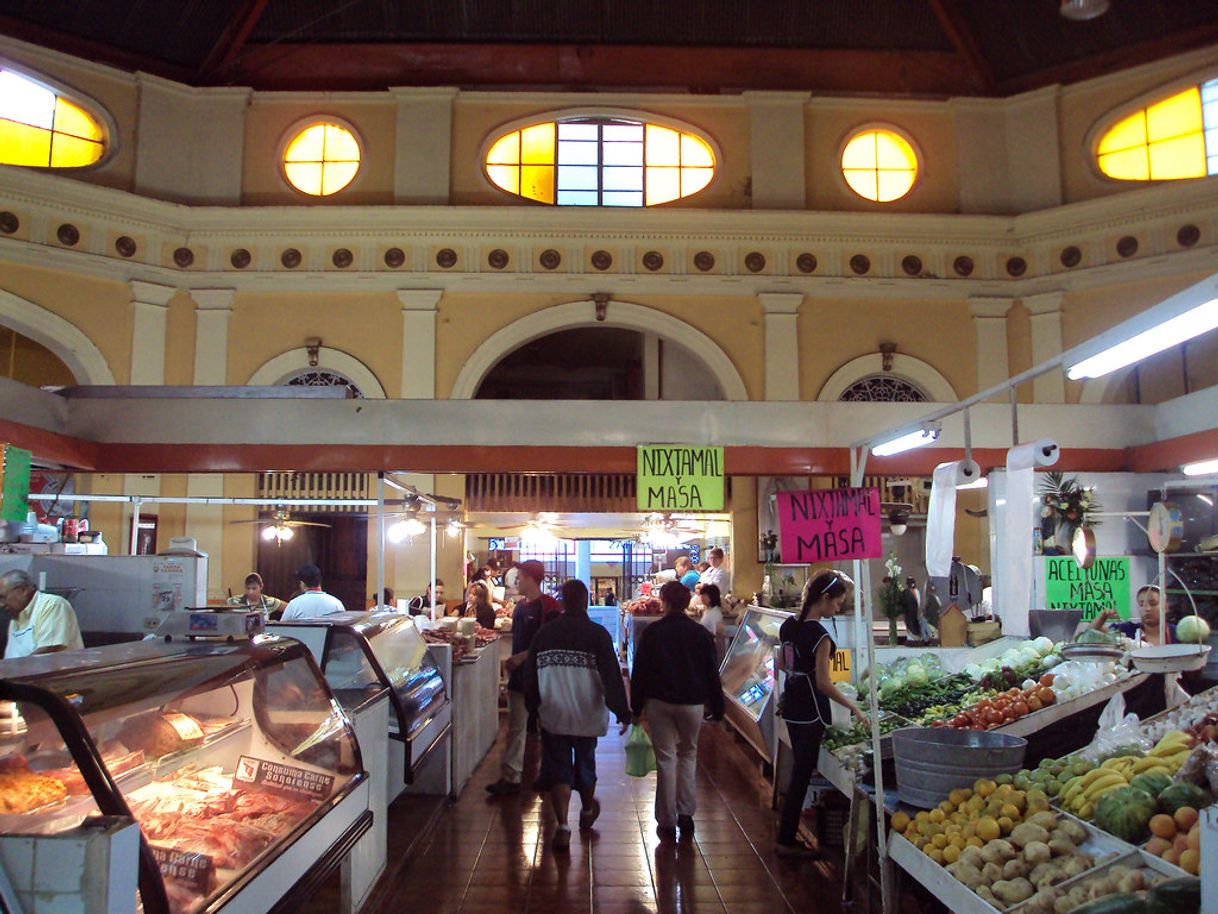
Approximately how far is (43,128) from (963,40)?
14.2m

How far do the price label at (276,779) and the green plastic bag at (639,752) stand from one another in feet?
9.69

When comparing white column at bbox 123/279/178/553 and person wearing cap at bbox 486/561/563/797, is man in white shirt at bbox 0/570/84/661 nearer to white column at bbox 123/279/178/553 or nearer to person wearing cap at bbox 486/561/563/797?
person wearing cap at bbox 486/561/563/797

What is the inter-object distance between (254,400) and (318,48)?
8.07 m

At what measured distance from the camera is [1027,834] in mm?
4086

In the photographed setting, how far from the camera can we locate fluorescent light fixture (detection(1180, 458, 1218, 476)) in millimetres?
9102

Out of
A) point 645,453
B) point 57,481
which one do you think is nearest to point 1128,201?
point 645,453

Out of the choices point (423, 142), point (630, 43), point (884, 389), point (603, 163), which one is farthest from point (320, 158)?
point (884, 389)

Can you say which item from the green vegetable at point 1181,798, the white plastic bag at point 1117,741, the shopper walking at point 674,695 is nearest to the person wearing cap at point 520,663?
the shopper walking at point 674,695

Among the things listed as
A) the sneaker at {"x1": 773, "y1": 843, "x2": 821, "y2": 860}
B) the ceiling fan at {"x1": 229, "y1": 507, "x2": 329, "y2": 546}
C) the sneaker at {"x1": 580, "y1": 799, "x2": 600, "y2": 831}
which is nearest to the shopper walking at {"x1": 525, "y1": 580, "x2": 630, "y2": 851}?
the sneaker at {"x1": 580, "y1": 799, "x2": 600, "y2": 831}

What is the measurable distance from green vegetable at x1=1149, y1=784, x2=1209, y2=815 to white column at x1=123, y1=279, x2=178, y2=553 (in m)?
13.5

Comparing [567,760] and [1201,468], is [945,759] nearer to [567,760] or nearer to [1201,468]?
[567,760]

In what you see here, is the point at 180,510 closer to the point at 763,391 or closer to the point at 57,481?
the point at 57,481

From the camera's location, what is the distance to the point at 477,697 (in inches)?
362

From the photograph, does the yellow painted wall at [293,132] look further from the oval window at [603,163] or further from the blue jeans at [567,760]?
the blue jeans at [567,760]
